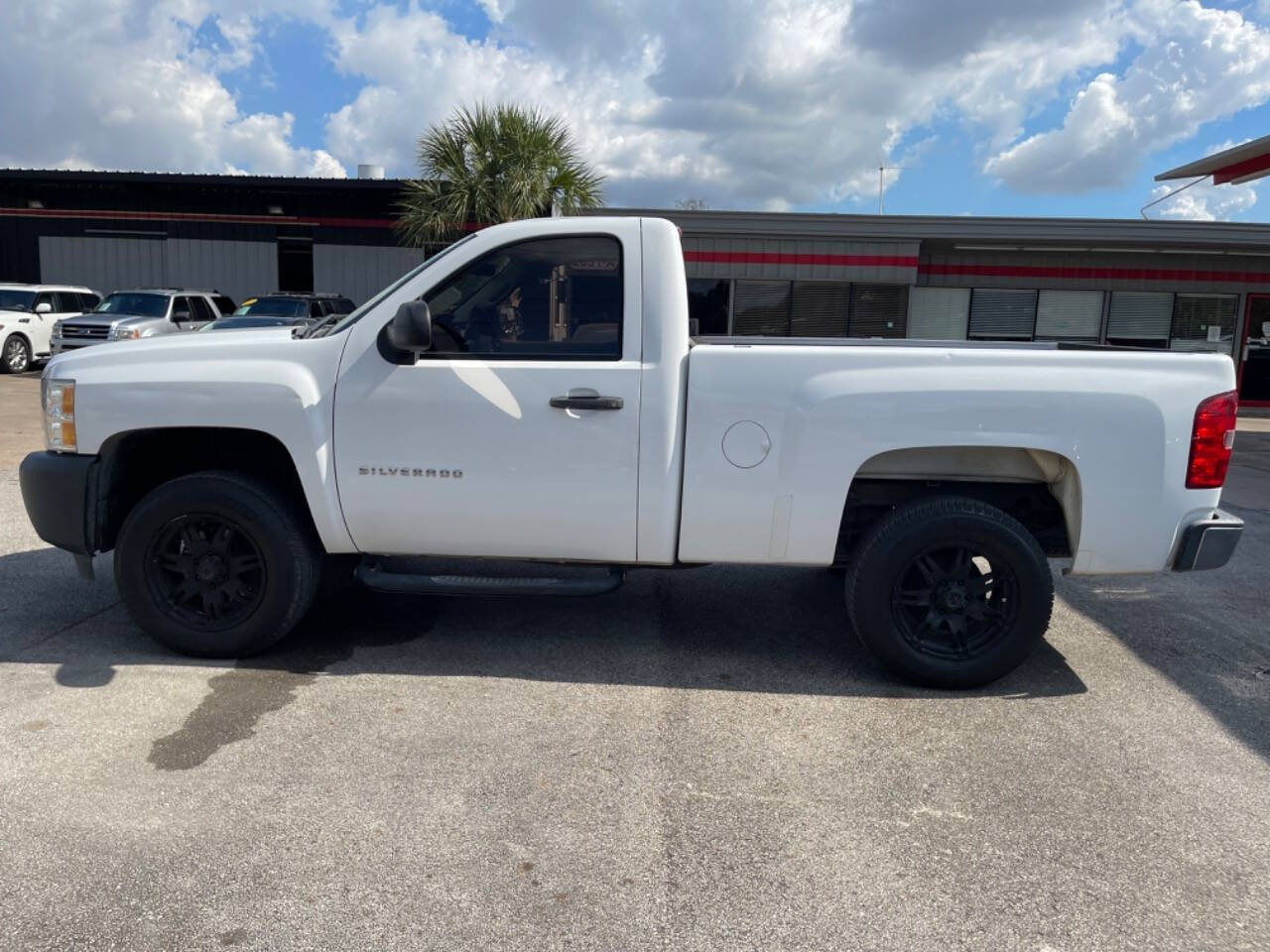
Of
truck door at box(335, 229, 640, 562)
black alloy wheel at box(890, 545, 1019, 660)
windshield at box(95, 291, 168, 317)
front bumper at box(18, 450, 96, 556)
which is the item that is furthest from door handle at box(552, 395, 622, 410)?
windshield at box(95, 291, 168, 317)

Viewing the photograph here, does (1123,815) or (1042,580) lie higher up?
(1042,580)

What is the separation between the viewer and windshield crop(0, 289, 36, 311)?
69.1ft

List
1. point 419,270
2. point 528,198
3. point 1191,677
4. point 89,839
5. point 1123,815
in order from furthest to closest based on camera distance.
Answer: point 528,198, point 1191,677, point 419,270, point 1123,815, point 89,839

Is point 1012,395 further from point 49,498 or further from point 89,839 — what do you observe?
point 49,498

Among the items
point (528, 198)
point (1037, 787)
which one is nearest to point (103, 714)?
point (1037, 787)

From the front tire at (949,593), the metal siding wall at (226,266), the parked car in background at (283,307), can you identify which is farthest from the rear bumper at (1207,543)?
the metal siding wall at (226,266)

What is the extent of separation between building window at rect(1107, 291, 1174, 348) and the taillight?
1709 cm

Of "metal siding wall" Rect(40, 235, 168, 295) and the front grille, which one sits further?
"metal siding wall" Rect(40, 235, 168, 295)

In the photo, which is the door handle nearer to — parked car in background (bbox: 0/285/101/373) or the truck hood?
the truck hood

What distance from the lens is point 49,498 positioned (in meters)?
4.62

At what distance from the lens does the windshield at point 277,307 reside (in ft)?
58.0

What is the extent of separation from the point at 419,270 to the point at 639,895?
291 cm

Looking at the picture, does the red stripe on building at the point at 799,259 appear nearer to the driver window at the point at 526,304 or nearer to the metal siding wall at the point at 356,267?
the metal siding wall at the point at 356,267

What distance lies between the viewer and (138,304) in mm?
19469
